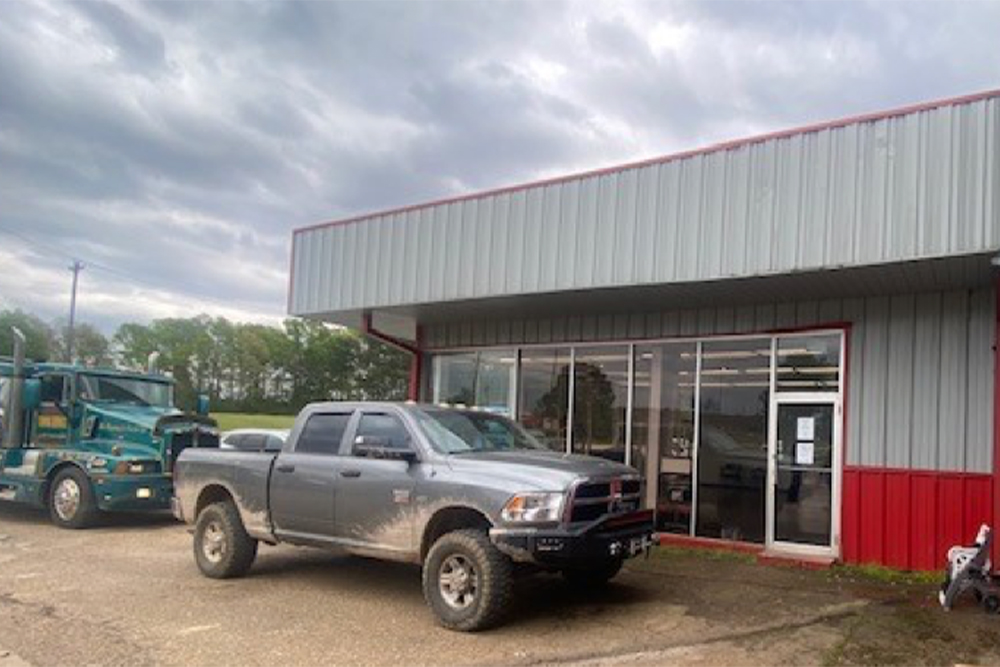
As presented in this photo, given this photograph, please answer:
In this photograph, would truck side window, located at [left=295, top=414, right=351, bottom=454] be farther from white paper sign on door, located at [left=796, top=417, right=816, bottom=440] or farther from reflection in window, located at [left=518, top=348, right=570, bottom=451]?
white paper sign on door, located at [left=796, top=417, right=816, bottom=440]

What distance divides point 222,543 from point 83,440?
6.15 metres

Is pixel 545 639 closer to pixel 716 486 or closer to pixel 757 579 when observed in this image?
pixel 757 579

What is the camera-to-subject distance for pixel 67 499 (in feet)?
45.1

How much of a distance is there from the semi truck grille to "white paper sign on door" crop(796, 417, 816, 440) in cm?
913

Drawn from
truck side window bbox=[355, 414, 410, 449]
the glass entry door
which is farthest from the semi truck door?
the glass entry door

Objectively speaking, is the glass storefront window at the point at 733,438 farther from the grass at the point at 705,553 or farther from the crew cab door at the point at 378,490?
the crew cab door at the point at 378,490

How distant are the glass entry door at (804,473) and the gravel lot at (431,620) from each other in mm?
824

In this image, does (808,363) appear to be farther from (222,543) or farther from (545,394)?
(222,543)

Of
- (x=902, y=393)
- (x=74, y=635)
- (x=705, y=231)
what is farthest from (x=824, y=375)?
(x=74, y=635)

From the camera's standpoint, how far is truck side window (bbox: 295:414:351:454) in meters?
9.06

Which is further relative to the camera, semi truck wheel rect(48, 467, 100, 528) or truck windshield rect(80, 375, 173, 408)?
truck windshield rect(80, 375, 173, 408)

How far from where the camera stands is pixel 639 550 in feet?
25.9

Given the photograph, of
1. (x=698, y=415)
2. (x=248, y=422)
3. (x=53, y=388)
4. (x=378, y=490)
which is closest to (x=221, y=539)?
(x=378, y=490)

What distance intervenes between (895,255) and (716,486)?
14.7 ft
